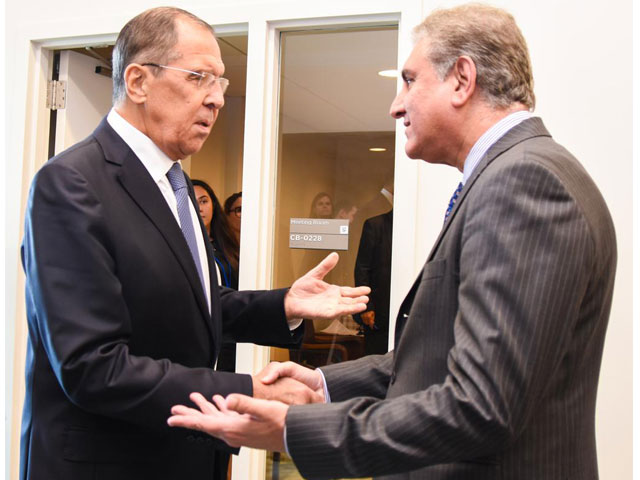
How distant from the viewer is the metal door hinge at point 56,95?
3096mm

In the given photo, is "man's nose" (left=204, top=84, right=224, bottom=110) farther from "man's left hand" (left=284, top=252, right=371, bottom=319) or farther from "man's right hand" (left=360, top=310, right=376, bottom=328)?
"man's right hand" (left=360, top=310, right=376, bottom=328)

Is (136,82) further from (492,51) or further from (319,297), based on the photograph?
(492,51)

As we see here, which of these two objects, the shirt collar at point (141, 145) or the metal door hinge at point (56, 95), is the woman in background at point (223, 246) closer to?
the metal door hinge at point (56, 95)

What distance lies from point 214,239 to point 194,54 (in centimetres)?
175

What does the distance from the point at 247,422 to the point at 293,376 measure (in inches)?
20.4

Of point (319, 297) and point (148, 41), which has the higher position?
point (148, 41)

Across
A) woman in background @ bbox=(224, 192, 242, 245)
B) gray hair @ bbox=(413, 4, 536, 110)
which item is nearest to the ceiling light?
woman in background @ bbox=(224, 192, 242, 245)

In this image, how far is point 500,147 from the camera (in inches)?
46.4

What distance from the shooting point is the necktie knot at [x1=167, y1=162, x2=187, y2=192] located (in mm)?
1781

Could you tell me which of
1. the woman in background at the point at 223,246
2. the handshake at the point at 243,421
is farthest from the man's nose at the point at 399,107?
the woman in background at the point at 223,246

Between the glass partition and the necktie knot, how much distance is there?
980 millimetres

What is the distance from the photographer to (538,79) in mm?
2381

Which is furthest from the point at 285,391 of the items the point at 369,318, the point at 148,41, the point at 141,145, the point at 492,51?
the point at 369,318

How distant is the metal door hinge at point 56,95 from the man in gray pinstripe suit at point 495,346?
2.37m
